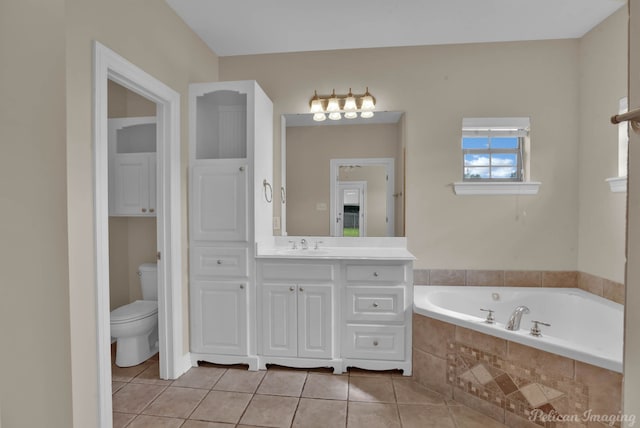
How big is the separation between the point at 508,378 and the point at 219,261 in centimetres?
196

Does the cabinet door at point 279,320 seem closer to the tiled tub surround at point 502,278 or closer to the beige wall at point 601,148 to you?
the tiled tub surround at point 502,278

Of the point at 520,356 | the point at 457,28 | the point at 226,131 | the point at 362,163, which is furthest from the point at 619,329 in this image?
the point at 226,131

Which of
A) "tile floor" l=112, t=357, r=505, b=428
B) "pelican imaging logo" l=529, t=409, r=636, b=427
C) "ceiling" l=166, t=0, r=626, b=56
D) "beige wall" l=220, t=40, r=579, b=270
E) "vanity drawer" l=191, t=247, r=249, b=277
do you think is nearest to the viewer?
"pelican imaging logo" l=529, t=409, r=636, b=427

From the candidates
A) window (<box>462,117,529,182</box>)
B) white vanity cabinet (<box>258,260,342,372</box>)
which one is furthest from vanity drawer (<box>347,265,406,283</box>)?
window (<box>462,117,529,182</box>)

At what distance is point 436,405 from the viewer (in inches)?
Answer: 78.1

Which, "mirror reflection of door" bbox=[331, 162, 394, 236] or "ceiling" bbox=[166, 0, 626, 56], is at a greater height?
"ceiling" bbox=[166, 0, 626, 56]

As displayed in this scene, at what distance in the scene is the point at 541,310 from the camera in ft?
8.22

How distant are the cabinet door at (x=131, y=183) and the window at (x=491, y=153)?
8.70ft

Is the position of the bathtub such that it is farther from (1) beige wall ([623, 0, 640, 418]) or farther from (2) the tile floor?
(1) beige wall ([623, 0, 640, 418])

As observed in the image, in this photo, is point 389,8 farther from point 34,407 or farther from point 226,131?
point 34,407

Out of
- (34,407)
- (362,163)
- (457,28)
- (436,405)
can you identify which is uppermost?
(457,28)

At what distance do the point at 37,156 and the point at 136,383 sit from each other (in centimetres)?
225

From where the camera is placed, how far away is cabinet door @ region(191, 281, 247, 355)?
7.89 ft

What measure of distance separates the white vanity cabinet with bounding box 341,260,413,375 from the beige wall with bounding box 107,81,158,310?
1.80m
